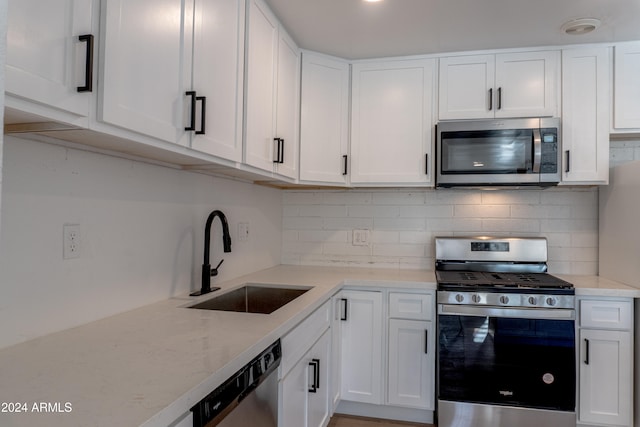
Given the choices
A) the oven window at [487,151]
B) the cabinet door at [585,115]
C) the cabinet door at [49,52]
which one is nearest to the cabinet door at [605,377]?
the cabinet door at [585,115]

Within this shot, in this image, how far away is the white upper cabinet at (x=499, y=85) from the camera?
8.13ft

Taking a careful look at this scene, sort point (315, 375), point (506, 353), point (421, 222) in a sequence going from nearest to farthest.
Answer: point (315, 375) < point (506, 353) < point (421, 222)

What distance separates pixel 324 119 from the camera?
2.65m

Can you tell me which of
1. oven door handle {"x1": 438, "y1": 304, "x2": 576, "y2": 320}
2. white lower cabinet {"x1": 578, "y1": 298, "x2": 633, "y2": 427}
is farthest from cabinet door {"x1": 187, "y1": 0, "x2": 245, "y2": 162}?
white lower cabinet {"x1": 578, "y1": 298, "x2": 633, "y2": 427}

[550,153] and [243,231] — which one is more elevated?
[550,153]

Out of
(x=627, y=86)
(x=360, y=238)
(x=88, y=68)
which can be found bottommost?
(x=360, y=238)

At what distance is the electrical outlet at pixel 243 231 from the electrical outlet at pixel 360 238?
0.88m

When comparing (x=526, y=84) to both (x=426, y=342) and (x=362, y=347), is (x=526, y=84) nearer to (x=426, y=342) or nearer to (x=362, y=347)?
(x=426, y=342)

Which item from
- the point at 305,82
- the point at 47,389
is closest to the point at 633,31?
the point at 305,82

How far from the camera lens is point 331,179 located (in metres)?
2.67

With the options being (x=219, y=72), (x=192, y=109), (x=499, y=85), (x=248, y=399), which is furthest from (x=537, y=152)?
(x=248, y=399)

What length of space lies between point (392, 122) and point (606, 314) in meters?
1.66

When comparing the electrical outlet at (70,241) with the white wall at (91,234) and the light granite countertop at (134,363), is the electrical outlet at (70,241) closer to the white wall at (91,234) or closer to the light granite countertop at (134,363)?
the white wall at (91,234)

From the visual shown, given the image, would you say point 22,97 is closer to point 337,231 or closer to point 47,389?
point 47,389
